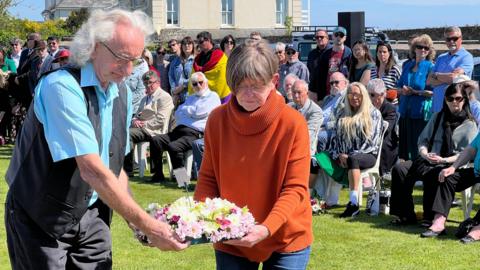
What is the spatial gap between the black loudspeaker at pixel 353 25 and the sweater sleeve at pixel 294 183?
11.9 meters

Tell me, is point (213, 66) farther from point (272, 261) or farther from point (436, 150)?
point (272, 261)

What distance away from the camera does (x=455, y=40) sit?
11.2 m

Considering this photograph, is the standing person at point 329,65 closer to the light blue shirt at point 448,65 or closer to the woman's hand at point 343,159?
→ the light blue shirt at point 448,65

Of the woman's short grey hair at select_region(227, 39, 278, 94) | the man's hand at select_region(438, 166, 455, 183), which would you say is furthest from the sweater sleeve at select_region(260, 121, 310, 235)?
the man's hand at select_region(438, 166, 455, 183)

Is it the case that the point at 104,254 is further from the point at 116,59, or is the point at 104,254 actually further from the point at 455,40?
the point at 455,40

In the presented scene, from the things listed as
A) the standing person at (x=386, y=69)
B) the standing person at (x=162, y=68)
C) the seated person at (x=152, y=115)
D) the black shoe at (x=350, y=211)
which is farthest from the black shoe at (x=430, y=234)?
the standing person at (x=162, y=68)

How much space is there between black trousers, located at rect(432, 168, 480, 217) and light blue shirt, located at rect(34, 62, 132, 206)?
5397 millimetres

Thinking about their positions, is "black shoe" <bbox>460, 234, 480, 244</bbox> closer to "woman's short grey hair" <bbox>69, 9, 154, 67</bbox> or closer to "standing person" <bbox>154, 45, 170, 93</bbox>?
"woman's short grey hair" <bbox>69, 9, 154, 67</bbox>

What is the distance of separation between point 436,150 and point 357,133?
1.02m

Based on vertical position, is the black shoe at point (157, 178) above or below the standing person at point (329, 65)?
below

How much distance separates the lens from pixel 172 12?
211 ft

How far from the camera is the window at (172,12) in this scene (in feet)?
210

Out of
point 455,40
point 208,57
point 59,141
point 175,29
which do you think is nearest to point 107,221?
point 59,141

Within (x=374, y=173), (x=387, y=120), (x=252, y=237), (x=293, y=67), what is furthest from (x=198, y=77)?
(x=252, y=237)
